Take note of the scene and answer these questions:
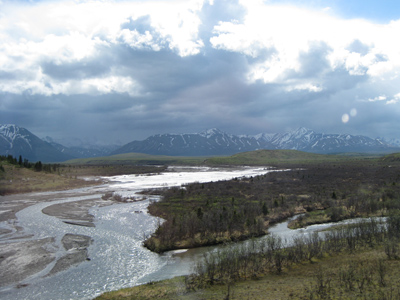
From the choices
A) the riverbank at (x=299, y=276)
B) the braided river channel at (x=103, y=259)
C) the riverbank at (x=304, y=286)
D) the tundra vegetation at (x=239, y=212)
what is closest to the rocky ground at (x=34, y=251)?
the braided river channel at (x=103, y=259)

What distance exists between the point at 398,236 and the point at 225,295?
71.4 feet

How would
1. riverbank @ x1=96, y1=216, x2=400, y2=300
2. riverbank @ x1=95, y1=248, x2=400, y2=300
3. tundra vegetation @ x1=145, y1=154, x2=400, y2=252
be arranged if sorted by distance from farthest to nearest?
tundra vegetation @ x1=145, y1=154, x2=400, y2=252
riverbank @ x1=96, y1=216, x2=400, y2=300
riverbank @ x1=95, y1=248, x2=400, y2=300

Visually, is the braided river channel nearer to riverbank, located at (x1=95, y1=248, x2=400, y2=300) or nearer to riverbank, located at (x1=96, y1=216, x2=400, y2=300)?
riverbank, located at (x1=95, y1=248, x2=400, y2=300)

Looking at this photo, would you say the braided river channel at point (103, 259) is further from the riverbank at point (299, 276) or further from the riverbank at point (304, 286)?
the riverbank at point (299, 276)

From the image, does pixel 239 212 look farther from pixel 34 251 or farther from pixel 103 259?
pixel 34 251

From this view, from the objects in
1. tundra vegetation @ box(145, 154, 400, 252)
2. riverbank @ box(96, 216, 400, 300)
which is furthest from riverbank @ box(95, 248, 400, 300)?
tundra vegetation @ box(145, 154, 400, 252)

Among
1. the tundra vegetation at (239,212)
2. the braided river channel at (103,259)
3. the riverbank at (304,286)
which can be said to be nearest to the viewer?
the riverbank at (304,286)

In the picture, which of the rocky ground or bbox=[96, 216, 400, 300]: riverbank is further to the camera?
the rocky ground

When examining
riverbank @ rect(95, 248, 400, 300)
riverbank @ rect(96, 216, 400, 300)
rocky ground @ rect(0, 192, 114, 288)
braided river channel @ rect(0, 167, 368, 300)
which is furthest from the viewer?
rocky ground @ rect(0, 192, 114, 288)

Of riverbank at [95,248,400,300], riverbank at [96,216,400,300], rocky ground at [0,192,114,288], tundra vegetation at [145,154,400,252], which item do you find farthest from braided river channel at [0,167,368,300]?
riverbank at [96,216,400,300]

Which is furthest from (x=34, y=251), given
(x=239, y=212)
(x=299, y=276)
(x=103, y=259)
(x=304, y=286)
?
(x=239, y=212)

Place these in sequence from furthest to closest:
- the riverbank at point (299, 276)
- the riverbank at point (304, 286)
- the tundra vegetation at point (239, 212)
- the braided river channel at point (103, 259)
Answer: the tundra vegetation at point (239, 212) < the braided river channel at point (103, 259) < the riverbank at point (299, 276) < the riverbank at point (304, 286)

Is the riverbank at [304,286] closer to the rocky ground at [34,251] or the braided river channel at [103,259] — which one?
the braided river channel at [103,259]

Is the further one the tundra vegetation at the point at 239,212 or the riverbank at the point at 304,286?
the tundra vegetation at the point at 239,212
